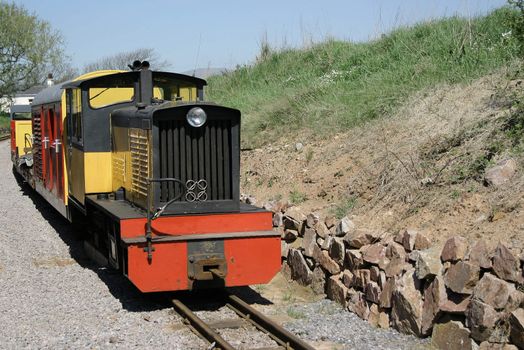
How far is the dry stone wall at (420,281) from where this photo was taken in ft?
19.1

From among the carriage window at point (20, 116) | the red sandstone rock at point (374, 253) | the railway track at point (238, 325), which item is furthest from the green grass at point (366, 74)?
the carriage window at point (20, 116)

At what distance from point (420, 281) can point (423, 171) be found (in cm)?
206

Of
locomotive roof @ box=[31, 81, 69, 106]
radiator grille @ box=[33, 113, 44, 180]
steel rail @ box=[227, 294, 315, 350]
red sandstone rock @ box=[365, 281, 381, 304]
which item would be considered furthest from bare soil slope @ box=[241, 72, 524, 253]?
radiator grille @ box=[33, 113, 44, 180]

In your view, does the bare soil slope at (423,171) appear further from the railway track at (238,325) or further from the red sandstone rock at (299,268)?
the railway track at (238,325)

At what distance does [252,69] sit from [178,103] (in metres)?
13.2

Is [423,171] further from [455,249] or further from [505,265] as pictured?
[505,265]

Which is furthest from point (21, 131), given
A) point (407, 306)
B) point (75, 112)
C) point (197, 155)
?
point (407, 306)

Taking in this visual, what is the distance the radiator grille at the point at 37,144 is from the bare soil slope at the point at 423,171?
4.22 metres

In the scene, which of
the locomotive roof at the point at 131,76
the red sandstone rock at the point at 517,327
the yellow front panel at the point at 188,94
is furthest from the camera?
the yellow front panel at the point at 188,94

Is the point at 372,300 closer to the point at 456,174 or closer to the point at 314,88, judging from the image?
the point at 456,174

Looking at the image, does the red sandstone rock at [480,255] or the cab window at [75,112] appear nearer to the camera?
the red sandstone rock at [480,255]

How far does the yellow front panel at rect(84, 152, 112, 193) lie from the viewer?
30.9 ft

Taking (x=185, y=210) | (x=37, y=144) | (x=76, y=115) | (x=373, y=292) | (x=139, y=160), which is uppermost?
(x=76, y=115)

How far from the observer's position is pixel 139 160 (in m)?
8.30
